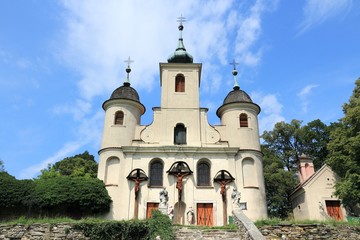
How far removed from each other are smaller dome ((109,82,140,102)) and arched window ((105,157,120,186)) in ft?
17.1

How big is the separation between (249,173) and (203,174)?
3.36 meters

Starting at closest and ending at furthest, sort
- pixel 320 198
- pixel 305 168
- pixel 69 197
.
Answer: pixel 69 197
pixel 320 198
pixel 305 168

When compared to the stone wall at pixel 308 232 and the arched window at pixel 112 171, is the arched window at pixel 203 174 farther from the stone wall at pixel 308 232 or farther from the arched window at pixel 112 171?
the stone wall at pixel 308 232

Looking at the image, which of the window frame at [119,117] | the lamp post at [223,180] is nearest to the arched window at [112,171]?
the window frame at [119,117]

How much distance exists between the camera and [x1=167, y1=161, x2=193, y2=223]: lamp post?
2199 centimetres

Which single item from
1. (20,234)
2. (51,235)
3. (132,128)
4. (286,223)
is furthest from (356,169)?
(20,234)

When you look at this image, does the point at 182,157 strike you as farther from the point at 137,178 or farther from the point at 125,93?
the point at 125,93

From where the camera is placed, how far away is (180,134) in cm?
2497

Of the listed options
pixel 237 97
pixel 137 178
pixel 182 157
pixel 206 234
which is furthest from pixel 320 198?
pixel 206 234

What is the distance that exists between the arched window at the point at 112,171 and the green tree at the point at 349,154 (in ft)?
49.1

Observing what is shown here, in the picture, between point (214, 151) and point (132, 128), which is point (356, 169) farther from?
point (132, 128)

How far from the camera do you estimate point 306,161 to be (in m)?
30.4

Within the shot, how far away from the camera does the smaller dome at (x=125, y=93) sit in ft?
85.1

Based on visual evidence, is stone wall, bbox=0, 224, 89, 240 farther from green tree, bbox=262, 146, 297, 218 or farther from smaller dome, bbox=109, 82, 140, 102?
→ green tree, bbox=262, 146, 297, 218
